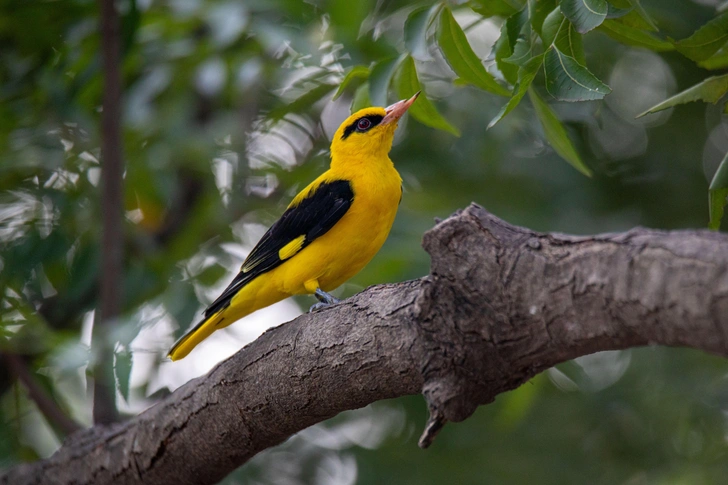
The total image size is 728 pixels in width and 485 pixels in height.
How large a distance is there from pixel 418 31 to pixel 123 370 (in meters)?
2.08

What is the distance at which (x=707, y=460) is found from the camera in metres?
5.43

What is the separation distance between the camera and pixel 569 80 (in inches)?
97.0

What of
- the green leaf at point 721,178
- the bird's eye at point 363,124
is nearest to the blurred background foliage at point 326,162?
the green leaf at point 721,178

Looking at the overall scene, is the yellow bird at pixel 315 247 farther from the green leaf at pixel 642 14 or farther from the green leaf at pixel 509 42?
the green leaf at pixel 642 14

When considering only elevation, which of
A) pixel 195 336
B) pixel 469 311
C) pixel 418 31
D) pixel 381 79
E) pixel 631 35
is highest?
A: pixel 418 31

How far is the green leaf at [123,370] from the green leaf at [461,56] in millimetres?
2066

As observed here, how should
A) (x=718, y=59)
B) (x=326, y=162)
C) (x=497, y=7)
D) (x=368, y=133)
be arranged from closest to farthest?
(x=718, y=59), (x=497, y=7), (x=368, y=133), (x=326, y=162)

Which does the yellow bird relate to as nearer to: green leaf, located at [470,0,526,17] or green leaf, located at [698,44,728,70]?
green leaf, located at [470,0,526,17]

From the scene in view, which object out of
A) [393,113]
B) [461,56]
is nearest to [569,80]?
[461,56]

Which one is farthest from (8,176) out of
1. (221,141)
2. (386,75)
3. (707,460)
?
(707,460)

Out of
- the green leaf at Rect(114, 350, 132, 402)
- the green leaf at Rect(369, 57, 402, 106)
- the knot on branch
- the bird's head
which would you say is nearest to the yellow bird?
Answer: the bird's head

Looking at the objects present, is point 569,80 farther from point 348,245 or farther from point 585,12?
point 348,245

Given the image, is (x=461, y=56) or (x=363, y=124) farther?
(x=363, y=124)

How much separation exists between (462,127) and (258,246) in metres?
2.27
